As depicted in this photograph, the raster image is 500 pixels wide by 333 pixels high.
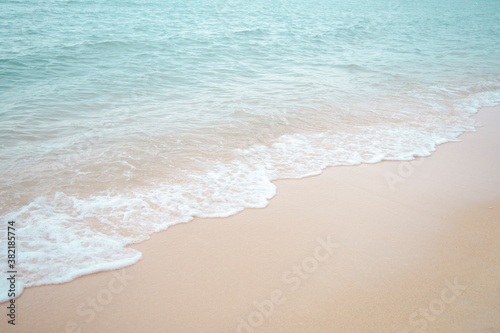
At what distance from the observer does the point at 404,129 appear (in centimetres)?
649

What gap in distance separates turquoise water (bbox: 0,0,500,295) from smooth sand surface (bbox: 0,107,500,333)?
0.29m

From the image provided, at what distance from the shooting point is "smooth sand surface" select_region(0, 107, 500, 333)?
2.56 metres

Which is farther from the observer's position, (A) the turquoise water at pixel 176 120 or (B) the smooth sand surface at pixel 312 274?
(A) the turquoise water at pixel 176 120

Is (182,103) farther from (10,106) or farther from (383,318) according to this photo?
(383,318)

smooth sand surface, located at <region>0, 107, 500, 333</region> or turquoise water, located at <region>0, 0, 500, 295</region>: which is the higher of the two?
turquoise water, located at <region>0, 0, 500, 295</region>

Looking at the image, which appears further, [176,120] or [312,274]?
[176,120]

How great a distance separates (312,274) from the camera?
300cm

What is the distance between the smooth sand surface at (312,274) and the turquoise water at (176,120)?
0.29 metres

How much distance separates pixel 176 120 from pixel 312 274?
448 centimetres

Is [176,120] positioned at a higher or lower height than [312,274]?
higher

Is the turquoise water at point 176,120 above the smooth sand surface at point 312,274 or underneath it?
above

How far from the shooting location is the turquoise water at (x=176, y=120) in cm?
377

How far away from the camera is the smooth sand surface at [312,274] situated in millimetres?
2561

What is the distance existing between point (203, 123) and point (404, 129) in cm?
395
